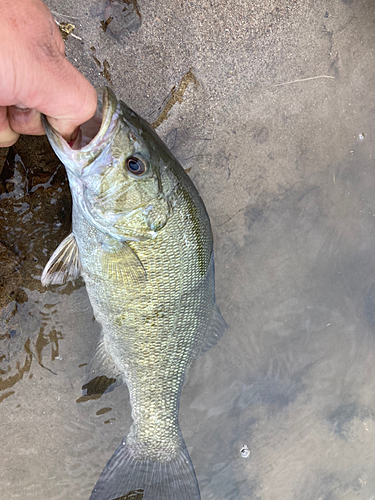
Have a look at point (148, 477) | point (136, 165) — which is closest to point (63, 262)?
point (136, 165)

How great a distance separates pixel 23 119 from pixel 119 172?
0.68 metres

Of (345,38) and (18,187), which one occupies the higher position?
(345,38)

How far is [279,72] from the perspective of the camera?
249cm

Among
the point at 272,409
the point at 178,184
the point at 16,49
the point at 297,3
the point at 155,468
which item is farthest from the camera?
the point at 272,409

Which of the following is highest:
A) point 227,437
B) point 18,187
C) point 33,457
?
point 18,187

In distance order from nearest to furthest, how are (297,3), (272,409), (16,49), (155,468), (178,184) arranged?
(16,49) < (178,184) < (155,468) < (297,3) < (272,409)

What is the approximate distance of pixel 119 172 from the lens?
1599 millimetres

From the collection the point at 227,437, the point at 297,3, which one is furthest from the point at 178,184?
the point at 227,437

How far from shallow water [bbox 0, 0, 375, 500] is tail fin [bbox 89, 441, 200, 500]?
0.93 feet

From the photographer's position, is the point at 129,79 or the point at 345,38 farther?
the point at 345,38

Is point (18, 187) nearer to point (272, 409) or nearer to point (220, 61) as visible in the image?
point (220, 61)

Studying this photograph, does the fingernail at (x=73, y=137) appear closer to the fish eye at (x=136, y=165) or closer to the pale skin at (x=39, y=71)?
the pale skin at (x=39, y=71)

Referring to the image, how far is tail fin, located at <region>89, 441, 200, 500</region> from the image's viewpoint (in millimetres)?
2111

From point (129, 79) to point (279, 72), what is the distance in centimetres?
115
